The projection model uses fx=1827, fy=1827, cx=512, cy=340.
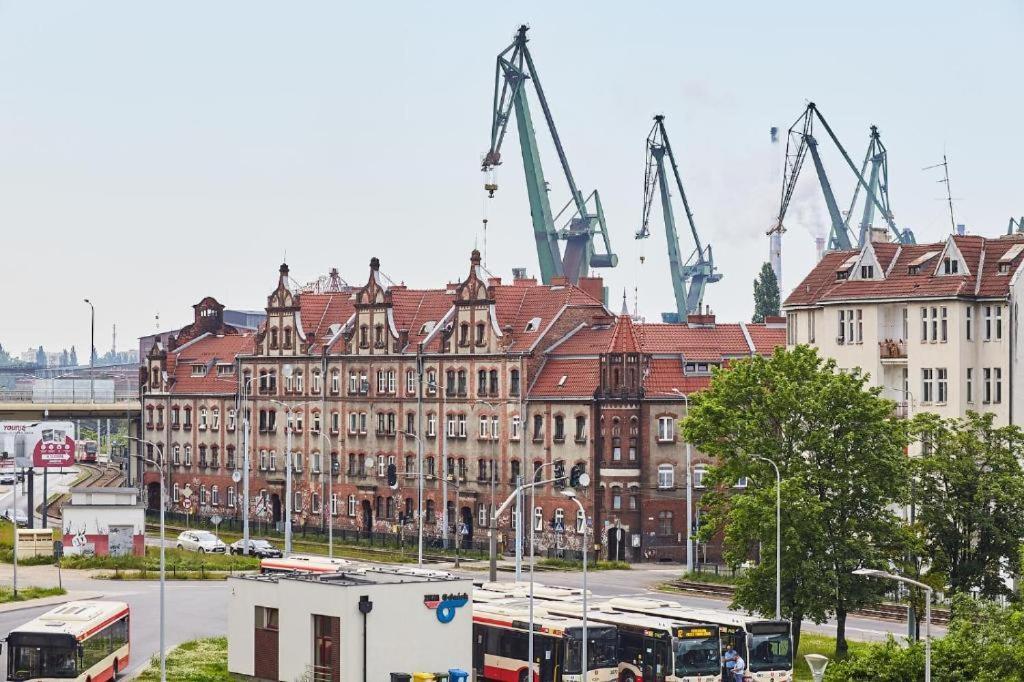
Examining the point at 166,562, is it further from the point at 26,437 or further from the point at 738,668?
the point at 738,668

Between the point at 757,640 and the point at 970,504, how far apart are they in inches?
703

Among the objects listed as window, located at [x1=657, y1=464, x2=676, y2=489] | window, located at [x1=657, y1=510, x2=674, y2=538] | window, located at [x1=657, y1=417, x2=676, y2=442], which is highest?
window, located at [x1=657, y1=417, x2=676, y2=442]

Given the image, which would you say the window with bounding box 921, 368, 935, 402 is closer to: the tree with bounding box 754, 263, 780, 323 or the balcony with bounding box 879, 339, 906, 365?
the balcony with bounding box 879, 339, 906, 365

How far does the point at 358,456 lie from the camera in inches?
5453

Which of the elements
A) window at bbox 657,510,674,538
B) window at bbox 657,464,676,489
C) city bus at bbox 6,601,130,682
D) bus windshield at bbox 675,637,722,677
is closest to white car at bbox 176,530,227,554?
window at bbox 657,510,674,538

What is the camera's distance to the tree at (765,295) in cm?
17738

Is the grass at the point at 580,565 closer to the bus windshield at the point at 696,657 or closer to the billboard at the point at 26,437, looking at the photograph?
the billboard at the point at 26,437

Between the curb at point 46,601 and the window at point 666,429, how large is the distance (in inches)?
1596

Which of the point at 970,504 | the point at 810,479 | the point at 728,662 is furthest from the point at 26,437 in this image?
the point at 728,662

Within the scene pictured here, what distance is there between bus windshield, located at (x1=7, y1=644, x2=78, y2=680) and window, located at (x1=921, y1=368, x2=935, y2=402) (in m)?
52.2

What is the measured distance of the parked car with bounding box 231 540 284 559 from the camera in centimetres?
11575

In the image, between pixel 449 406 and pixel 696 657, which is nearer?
pixel 696 657

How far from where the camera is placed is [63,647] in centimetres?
5588

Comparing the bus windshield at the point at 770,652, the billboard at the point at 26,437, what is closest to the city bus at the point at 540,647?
the bus windshield at the point at 770,652
